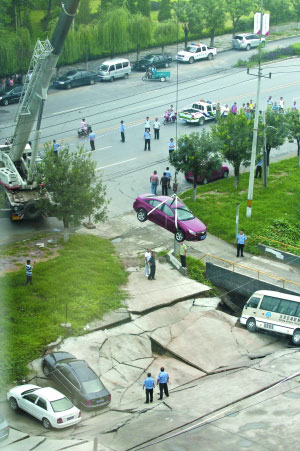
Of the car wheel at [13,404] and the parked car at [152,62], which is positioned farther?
the parked car at [152,62]

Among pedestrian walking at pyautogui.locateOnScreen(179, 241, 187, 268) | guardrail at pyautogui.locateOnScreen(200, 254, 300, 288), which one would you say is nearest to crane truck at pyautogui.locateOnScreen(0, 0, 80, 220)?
pedestrian walking at pyautogui.locateOnScreen(179, 241, 187, 268)

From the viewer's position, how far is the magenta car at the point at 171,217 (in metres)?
32.4

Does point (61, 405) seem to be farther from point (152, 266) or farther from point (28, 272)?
point (152, 266)

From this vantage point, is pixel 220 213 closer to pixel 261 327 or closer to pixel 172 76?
pixel 261 327

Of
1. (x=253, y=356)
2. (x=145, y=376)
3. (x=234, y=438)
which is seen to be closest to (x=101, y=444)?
(x=234, y=438)

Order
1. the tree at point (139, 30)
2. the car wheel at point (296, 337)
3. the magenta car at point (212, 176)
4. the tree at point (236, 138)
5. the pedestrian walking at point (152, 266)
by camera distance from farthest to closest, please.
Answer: the tree at point (139, 30) → the magenta car at point (212, 176) → the tree at point (236, 138) → the pedestrian walking at point (152, 266) → the car wheel at point (296, 337)

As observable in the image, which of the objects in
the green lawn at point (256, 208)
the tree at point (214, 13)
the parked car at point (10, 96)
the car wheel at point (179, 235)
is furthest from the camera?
the tree at point (214, 13)

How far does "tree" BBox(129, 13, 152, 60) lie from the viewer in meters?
63.1

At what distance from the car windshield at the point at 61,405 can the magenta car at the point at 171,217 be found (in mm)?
12212

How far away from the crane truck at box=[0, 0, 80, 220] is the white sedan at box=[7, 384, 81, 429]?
11734mm

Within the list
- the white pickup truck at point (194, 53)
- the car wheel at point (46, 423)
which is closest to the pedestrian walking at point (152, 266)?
the car wheel at point (46, 423)

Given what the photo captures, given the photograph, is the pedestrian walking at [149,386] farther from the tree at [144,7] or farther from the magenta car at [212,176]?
the tree at [144,7]

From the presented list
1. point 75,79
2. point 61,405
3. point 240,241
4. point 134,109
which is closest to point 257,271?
point 240,241

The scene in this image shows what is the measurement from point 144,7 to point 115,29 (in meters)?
7.13
